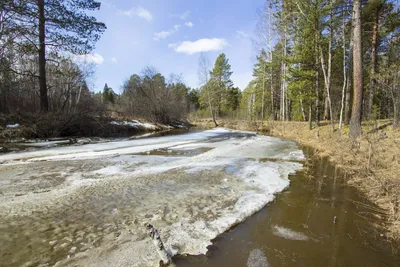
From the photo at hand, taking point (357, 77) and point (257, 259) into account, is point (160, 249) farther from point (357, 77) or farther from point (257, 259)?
point (357, 77)

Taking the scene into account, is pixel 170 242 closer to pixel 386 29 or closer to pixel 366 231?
pixel 366 231

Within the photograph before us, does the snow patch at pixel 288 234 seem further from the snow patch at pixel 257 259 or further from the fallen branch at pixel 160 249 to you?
the fallen branch at pixel 160 249

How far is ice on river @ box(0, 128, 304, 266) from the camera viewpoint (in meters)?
2.33

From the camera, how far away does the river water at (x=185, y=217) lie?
7.46 ft

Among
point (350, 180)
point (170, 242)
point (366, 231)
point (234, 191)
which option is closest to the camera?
point (170, 242)

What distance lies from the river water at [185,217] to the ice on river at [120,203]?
2cm

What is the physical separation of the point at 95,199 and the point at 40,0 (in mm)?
12915

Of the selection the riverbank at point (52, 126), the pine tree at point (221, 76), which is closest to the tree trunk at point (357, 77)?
the riverbank at point (52, 126)

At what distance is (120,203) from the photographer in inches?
138

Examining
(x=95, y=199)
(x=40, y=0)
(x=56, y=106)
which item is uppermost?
(x=40, y=0)

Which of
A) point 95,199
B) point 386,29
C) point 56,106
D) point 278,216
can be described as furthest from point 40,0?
point 386,29

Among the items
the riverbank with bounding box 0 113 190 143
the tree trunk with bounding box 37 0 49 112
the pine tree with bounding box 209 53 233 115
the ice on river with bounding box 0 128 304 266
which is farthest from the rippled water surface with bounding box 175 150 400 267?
the pine tree with bounding box 209 53 233 115

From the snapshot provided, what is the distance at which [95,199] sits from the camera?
3.63 meters

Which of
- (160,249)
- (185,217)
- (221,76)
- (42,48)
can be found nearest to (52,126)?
(42,48)
